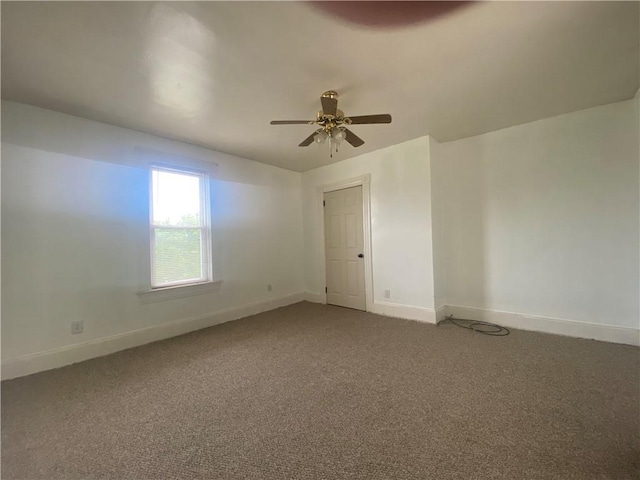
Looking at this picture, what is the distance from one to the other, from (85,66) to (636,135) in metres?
5.03

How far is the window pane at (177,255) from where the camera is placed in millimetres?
3170

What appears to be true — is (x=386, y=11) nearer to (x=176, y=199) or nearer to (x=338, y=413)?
(x=338, y=413)

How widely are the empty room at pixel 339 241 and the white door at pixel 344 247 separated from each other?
5 cm

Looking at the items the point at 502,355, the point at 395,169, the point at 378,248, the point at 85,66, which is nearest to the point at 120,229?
the point at 85,66

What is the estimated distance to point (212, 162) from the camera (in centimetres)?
369

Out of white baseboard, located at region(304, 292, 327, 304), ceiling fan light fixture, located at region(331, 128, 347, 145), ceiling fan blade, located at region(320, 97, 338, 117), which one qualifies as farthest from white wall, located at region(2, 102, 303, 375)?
ceiling fan blade, located at region(320, 97, 338, 117)

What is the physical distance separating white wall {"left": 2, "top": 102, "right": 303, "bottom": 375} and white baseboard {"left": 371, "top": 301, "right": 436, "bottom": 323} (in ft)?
7.77

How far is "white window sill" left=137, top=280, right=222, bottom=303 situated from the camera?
9.93 feet

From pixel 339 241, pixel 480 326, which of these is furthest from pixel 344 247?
pixel 480 326

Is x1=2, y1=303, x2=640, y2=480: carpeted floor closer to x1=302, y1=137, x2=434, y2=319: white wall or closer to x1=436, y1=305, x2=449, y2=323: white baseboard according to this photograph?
x1=436, y1=305, x2=449, y2=323: white baseboard

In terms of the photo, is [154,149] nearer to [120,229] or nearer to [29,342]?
[120,229]

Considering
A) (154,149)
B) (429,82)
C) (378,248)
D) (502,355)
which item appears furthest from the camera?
(378,248)

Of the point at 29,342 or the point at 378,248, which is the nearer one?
the point at 29,342

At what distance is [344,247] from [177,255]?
99.2 inches
